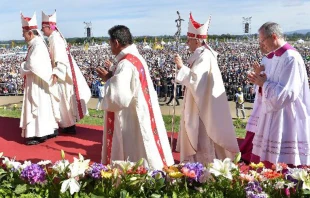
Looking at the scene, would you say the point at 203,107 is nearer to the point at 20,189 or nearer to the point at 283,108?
the point at 283,108

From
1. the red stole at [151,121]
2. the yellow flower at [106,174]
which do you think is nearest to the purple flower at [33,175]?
the yellow flower at [106,174]

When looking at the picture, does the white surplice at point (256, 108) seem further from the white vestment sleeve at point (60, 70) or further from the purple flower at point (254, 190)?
the white vestment sleeve at point (60, 70)

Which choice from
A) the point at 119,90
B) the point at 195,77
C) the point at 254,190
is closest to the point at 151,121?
the point at 119,90

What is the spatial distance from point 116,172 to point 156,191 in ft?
1.03

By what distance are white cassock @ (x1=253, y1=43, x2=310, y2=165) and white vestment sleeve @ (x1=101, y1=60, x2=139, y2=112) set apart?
1372mm

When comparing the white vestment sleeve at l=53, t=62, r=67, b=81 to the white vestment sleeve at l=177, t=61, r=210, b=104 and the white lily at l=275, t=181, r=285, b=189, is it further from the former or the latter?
the white lily at l=275, t=181, r=285, b=189

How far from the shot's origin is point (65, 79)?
6.70 metres

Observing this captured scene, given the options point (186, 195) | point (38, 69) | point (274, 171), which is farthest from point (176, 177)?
point (38, 69)

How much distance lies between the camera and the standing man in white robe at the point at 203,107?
4.87 meters

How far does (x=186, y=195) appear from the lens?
2.63 meters

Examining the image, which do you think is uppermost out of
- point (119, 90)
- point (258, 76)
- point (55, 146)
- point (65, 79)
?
point (258, 76)

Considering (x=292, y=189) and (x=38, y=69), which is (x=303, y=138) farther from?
(x=38, y=69)

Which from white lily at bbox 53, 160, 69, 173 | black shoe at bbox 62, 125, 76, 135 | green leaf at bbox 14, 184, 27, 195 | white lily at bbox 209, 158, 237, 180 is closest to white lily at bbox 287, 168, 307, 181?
white lily at bbox 209, 158, 237, 180

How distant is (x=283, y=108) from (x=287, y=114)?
8 centimetres
